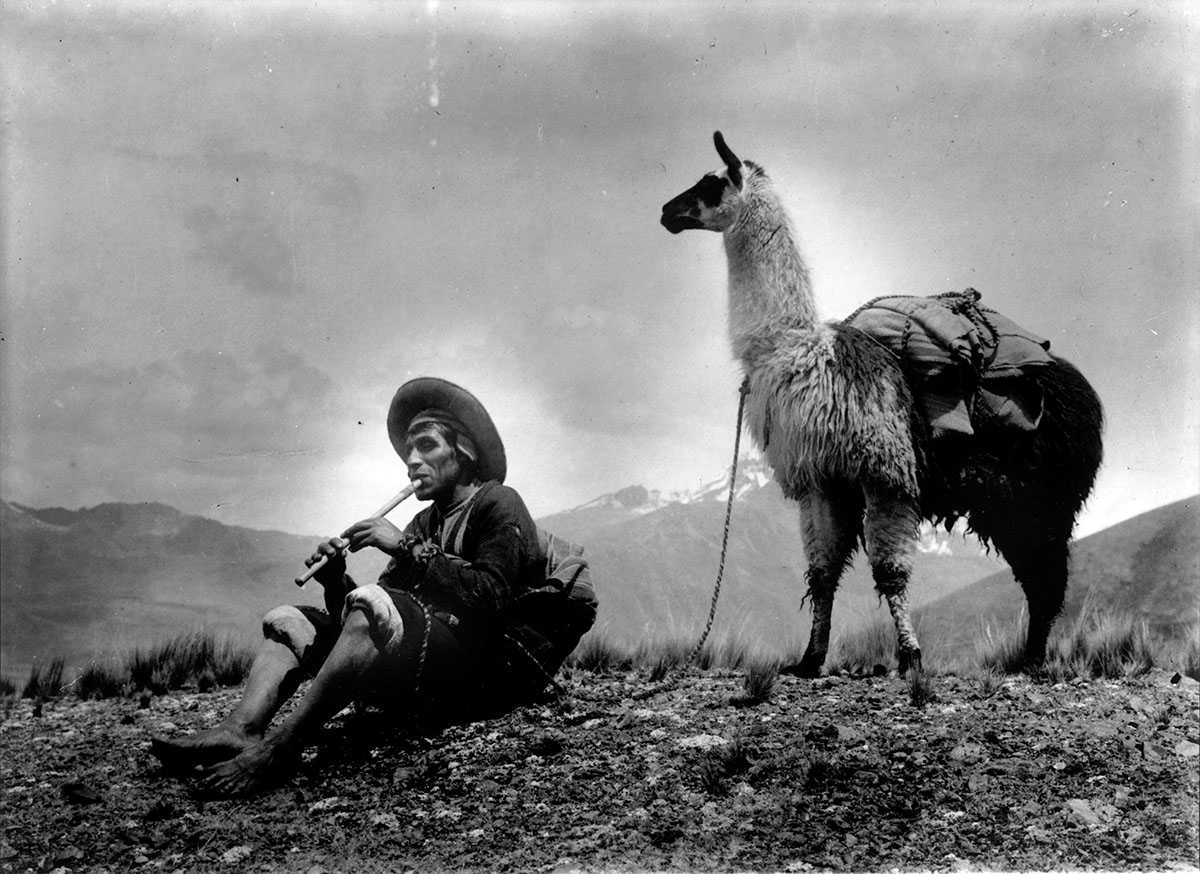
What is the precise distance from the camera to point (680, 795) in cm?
398

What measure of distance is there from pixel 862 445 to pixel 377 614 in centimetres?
281

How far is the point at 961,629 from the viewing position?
8.55 m

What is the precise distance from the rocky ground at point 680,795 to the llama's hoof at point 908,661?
34 centimetres

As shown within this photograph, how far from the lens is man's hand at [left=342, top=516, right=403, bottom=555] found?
430 cm

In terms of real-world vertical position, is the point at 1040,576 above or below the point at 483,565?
below

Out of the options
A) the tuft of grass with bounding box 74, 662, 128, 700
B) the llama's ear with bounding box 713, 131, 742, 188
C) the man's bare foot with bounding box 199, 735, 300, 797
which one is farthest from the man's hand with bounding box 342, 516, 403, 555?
the tuft of grass with bounding box 74, 662, 128, 700

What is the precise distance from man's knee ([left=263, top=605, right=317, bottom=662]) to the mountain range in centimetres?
113

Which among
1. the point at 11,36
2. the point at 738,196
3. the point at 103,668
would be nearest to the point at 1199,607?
the point at 738,196

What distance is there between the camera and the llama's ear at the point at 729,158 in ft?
18.7

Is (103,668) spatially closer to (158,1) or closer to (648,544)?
(158,1)

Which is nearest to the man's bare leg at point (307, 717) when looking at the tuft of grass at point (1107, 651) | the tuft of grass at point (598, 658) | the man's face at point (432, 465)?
the man's face at point (432, 465)

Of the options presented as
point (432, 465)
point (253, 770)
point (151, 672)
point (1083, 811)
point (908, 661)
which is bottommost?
point (1083, 811)

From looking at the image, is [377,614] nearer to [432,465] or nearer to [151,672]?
[432,465]

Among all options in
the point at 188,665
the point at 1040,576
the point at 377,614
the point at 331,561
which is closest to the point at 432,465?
the point at 331,561
